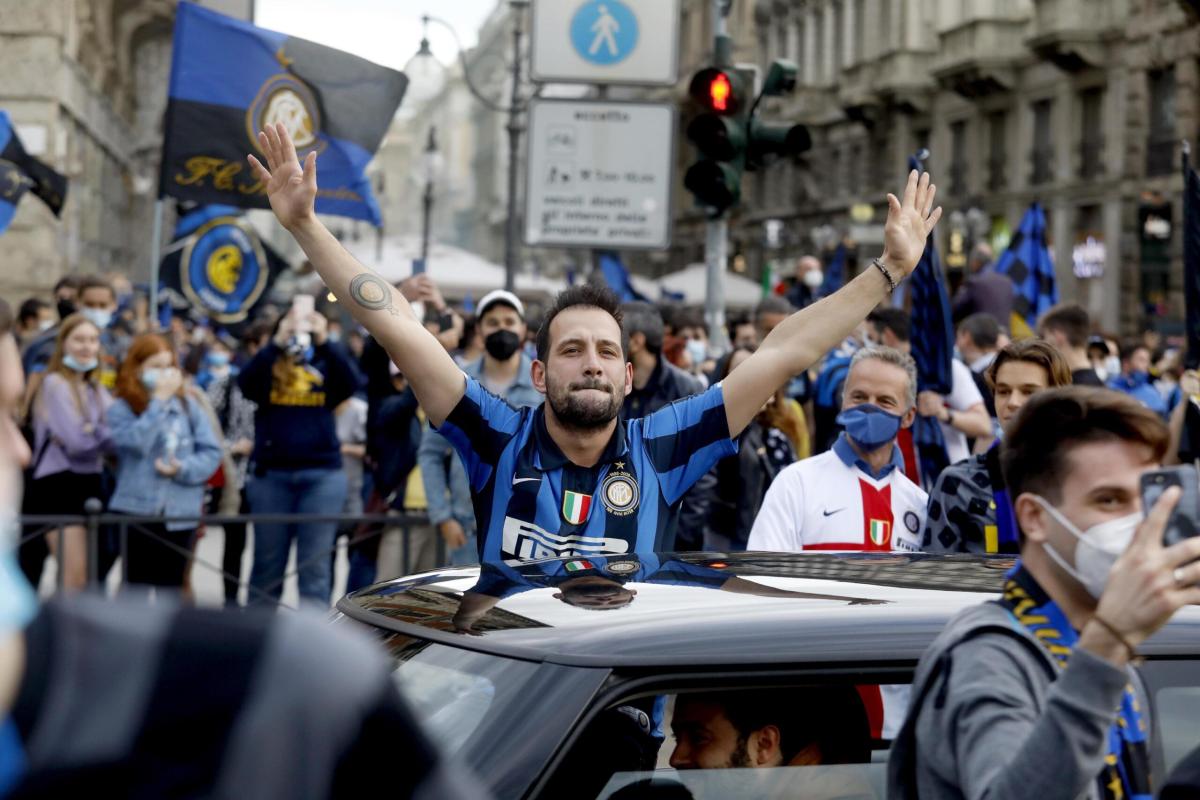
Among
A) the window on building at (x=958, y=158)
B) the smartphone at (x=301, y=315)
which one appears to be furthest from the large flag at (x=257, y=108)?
the window on building at (x=958, y=158)

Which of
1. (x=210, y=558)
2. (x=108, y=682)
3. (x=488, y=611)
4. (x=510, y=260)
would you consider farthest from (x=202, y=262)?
(x=108, y=682)

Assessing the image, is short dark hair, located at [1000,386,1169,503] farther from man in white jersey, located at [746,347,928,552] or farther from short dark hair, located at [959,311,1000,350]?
short dark hair, located at [959,311,1000,350]

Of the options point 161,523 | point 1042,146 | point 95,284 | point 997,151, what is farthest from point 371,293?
point 997,151

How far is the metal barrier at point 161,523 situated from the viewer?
947cm

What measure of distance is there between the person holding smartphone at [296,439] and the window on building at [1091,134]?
29.6 metres

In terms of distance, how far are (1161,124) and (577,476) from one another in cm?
3206

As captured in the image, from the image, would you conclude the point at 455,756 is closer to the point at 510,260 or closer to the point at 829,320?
the point at 829,320

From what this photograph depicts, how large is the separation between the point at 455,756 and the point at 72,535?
23.4 feet

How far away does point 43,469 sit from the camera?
9.84 meters

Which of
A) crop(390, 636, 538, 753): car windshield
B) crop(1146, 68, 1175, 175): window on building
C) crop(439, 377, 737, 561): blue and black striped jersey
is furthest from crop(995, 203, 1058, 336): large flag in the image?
crop(1146, 68, 1175, 175): window on building

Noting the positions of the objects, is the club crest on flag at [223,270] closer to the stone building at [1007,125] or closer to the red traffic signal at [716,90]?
the red traffic signal at [716,90]

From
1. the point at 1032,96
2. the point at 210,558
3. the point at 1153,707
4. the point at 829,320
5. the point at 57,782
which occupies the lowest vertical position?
the point at 210,558

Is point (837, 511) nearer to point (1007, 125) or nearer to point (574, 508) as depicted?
point (574, 508)

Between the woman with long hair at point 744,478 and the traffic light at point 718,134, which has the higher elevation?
the traffic light at point 718,134
